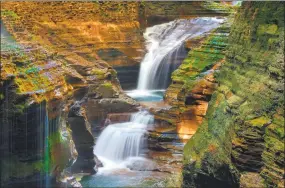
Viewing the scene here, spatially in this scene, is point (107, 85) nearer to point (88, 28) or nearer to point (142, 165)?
point (142, 165)

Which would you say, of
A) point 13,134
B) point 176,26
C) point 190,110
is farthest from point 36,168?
point 176,26

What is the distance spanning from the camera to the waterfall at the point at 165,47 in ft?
38.7

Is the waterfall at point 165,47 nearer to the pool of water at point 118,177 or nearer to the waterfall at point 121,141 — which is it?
the waterfall at point 121,141

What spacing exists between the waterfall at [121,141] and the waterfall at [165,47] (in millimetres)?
2816

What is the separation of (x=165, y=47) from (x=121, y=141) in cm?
441

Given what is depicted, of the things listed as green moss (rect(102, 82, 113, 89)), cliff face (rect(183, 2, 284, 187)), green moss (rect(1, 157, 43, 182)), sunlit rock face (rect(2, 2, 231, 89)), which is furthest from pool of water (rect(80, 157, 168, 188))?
sunlit rock face (rect(2, 2, 231, 89))

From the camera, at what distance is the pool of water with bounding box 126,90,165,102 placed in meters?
11.1

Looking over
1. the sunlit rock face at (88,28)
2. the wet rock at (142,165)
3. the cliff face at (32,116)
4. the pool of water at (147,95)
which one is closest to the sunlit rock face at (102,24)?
the sunlit rock face at (88,28)

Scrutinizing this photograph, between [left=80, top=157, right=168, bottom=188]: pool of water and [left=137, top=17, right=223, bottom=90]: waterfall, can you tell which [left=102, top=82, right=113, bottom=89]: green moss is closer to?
[left=80, top=157, right=168, bottom=188]: pool of water

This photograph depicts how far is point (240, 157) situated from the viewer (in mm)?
Answer: 4137

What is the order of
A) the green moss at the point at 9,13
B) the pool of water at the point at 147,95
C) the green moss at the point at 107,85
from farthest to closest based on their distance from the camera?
the pool of water at the point at 147,95 → the green moss at the point at 107,85 → the green moss at the point at 9,13

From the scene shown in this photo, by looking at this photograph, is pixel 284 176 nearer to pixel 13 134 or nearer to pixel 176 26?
pixel 13 134

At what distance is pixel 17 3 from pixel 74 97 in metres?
4.70

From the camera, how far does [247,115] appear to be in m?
4.22
